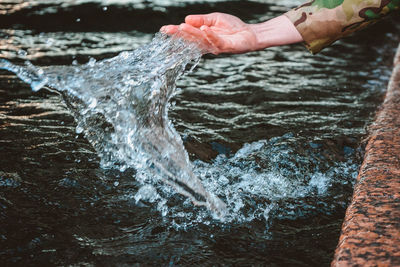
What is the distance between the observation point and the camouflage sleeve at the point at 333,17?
2.80 metres

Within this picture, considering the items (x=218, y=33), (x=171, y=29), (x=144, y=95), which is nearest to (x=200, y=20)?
(x=218, y=33)

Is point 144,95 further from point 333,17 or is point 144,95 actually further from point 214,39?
point 333,17

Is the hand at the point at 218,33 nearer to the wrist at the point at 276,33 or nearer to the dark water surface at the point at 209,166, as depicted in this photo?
the wrist at the point at 276,33

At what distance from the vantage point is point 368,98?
5645mm

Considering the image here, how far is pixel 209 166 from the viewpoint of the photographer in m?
3.66

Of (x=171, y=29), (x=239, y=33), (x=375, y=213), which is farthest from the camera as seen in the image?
(x=239, y=33)

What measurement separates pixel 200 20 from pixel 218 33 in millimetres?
141

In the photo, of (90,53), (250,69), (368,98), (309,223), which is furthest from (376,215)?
(90,53)

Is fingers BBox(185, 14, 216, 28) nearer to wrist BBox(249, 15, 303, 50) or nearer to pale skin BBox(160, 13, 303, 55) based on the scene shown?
pale skin BBox(160, 13, 303, 55)

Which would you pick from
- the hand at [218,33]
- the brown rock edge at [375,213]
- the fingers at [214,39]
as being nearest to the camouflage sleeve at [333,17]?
the hand at [218,33]

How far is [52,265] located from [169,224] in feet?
2.34

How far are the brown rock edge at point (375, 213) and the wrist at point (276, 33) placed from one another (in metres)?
0.93

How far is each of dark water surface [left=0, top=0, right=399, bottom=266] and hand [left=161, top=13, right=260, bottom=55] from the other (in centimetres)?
94

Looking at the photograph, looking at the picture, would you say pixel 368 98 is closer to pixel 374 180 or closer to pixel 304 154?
pixel 304 154
